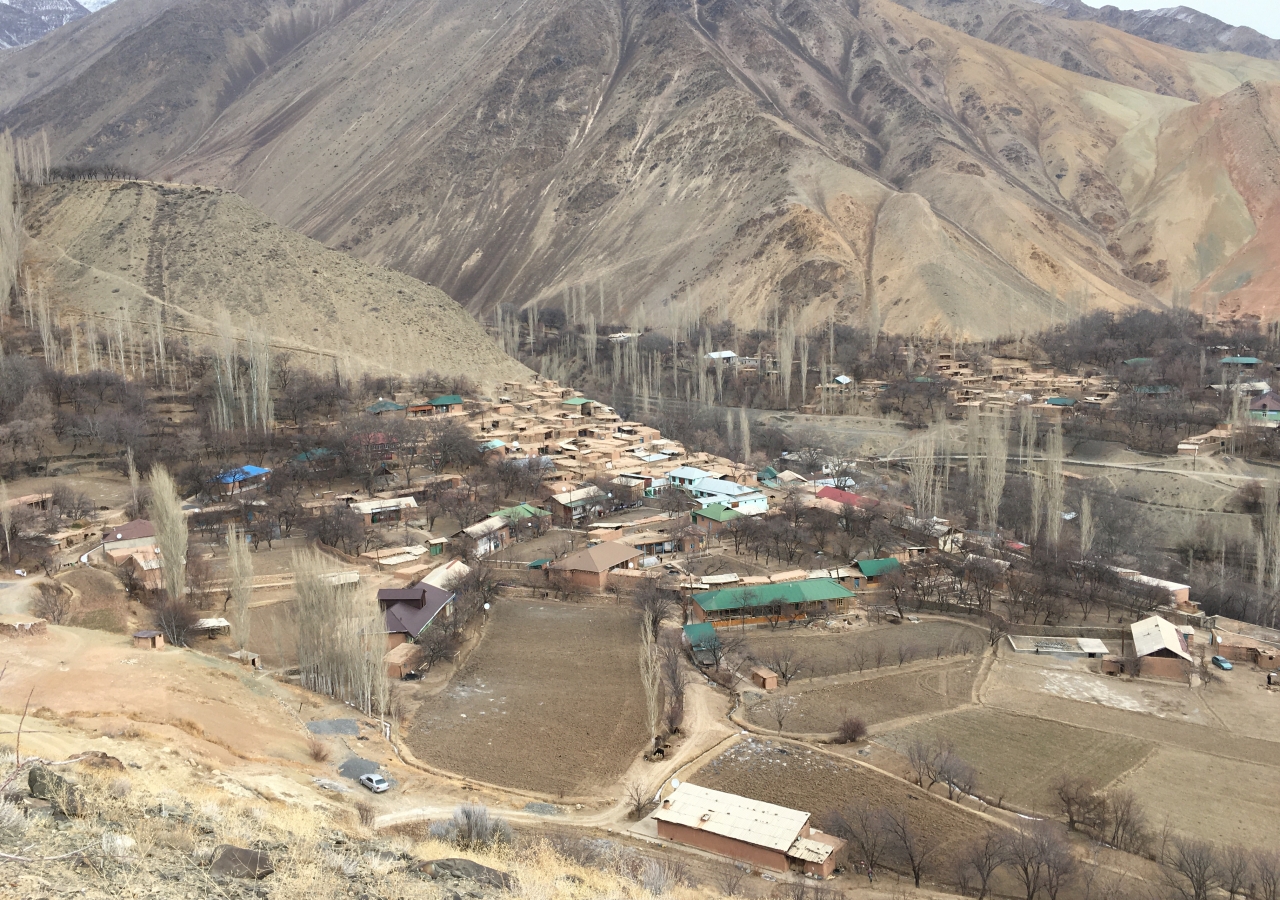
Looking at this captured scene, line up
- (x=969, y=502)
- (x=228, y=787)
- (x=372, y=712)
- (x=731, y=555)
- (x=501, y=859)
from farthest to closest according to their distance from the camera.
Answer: (x=969, y=502) → (x=731, y=555) → (x=372, y=712) → (x=228, y=787) → (x=501, y=859)

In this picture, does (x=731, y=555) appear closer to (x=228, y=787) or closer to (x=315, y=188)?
(x=228, y=787)

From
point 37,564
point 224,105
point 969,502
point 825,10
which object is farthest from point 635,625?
point 224,105

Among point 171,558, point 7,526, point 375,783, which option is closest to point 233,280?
point 7,526

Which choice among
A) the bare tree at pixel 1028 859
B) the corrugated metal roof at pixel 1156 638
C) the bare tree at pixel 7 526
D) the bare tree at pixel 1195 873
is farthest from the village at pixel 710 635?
the bare tree at pixel 7 526

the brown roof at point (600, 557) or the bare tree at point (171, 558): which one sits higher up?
the bare tree at point (171, 558)

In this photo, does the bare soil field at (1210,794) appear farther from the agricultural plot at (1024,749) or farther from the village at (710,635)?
the agricultural plot at (1024,749)

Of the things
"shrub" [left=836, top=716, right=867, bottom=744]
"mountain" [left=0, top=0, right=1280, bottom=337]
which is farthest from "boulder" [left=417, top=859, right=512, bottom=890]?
"mountain" [left=0, top=0, right=1280, bottom=337]
